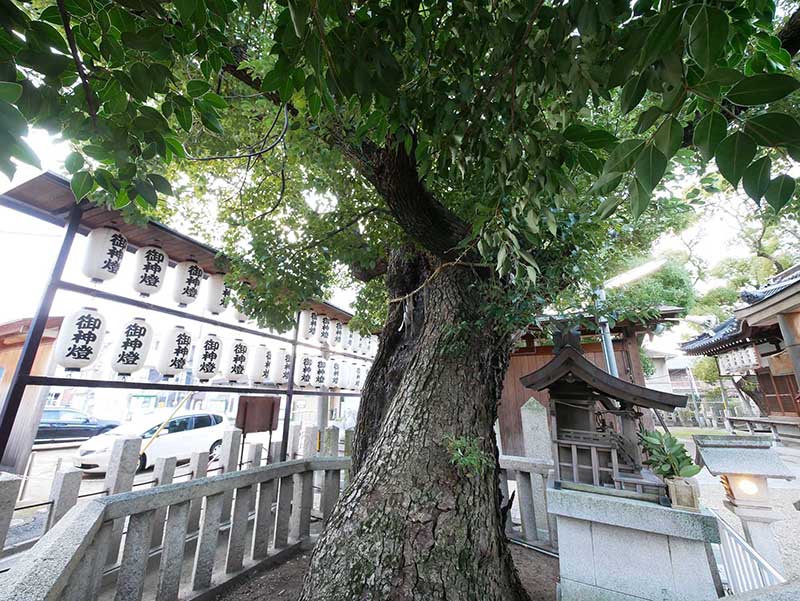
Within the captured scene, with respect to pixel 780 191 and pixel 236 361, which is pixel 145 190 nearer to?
pixel 780 191

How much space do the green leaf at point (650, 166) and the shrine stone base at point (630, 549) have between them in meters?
2.41

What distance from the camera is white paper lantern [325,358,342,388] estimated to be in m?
6.75

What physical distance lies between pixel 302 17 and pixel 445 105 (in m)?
0.76

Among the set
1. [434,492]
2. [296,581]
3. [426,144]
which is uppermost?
[426,144]

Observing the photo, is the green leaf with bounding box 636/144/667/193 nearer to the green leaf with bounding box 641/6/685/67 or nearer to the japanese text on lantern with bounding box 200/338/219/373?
the green leaf with bounding box 641/6/685/67

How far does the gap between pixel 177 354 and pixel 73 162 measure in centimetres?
373

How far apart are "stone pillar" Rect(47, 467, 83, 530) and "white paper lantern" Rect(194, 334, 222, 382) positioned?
153 cm

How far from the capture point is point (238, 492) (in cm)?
330

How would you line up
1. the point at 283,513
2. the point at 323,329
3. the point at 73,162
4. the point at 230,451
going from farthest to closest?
the point at 323,329 → the point at 230,451 → the point at 283,513 → the point at 73,162

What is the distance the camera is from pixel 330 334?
21.5 ft

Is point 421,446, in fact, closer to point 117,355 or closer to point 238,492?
point 238,492

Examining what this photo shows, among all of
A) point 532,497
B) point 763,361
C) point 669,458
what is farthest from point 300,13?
point 763,361

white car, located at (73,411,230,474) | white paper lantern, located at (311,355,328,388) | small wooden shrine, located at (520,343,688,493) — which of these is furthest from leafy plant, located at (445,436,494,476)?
white car, located at (73,411,230,474)

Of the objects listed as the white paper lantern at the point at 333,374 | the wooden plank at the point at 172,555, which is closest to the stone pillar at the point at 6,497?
the wooden plank at the point at 172,555
